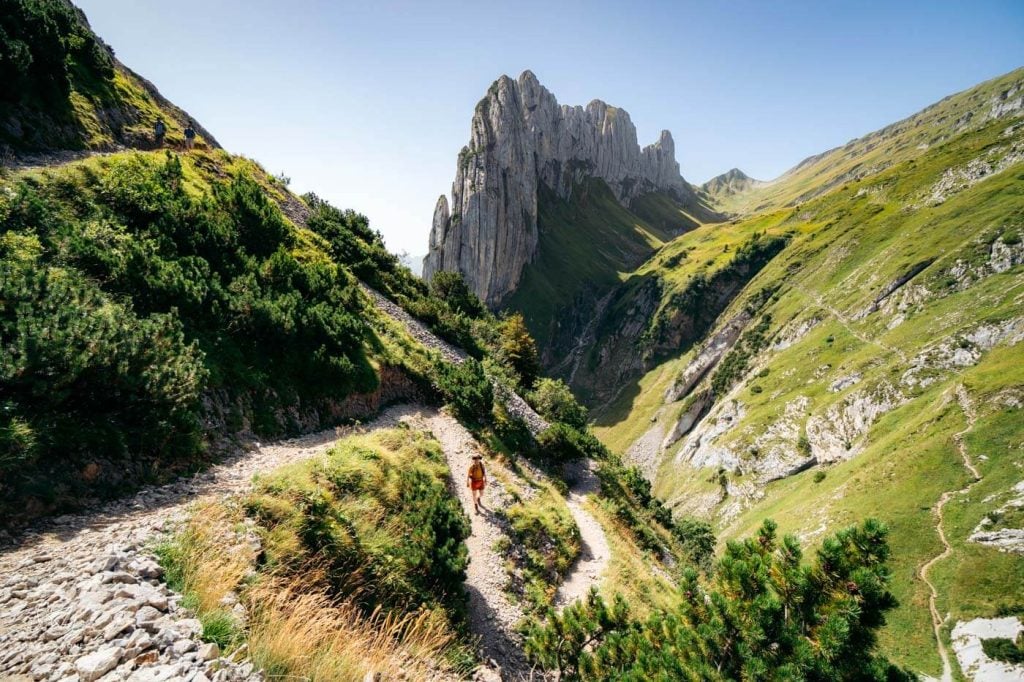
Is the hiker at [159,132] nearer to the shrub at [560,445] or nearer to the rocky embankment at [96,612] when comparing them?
the rocky embankment at [96,612]

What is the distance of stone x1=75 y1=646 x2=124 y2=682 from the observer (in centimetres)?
427

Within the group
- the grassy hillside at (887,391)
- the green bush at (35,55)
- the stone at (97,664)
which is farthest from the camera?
the grassy hillside at (887,391)

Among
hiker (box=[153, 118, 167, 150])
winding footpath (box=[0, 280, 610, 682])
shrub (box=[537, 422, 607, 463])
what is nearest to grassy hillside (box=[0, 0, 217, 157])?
hiker (box=[153, 118, 167, 150])

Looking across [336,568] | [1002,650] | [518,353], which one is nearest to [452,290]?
[518,353]

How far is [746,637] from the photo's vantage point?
8.27m

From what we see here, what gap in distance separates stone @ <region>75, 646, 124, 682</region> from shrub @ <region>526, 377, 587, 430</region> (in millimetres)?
34595

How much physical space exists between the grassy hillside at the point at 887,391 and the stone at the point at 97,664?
25978mm

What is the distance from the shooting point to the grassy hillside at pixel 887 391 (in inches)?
1342

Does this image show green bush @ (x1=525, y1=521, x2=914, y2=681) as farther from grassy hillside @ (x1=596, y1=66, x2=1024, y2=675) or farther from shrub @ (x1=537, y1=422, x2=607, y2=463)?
shrub @ (x1=537, y1=422, x2=607, y2=463)

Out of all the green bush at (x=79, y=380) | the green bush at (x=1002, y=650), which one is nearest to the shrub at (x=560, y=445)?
the green bush at (x=79, y=380)

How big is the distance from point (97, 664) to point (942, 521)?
166 feet

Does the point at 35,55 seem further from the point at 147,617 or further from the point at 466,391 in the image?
the point at 147,617

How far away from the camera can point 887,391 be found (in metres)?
56.1

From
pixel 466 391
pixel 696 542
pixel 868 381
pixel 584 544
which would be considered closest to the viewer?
pixel 584 544
